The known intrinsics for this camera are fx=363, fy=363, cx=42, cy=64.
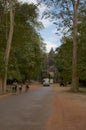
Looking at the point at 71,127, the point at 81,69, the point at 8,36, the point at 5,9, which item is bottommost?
the point at 71,127

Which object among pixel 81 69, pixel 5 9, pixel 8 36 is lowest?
pixel 81 69

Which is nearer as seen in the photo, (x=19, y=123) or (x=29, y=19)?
(x=19, y=123)

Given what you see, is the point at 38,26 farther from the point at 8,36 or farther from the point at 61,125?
the point at 61,125

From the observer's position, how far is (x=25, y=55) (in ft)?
241

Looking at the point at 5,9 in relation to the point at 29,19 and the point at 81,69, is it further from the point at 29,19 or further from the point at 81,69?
the point at 81,69

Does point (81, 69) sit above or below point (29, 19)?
below

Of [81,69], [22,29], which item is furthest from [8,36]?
[81,69]

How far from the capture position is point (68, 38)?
58312 mm

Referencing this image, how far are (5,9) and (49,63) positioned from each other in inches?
5163

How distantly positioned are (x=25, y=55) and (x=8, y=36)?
76.5ft

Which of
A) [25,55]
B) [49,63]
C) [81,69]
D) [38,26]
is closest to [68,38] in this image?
[38,26]


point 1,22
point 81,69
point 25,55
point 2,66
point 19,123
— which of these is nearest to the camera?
point 19,123

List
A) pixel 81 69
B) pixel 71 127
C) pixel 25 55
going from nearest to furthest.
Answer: pixel 71 127 → pixel 81 69 → pixel 25 55

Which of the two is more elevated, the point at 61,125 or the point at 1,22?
the point at 1,22
